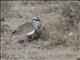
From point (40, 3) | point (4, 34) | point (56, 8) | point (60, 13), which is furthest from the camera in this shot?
point (40, 3)

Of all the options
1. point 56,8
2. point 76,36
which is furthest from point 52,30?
point 56,8

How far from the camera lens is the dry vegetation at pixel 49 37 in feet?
20.9

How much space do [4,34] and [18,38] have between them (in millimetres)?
641

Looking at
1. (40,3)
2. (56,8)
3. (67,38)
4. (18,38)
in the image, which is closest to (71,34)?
(67,38)

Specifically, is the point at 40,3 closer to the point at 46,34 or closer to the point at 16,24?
the point at 16,24

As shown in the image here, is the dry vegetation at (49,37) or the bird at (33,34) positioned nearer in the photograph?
the dry vegetation at (49,37)

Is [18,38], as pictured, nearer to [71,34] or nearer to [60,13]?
[71,34]

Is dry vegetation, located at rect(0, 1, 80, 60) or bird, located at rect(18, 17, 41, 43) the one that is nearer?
dry vegetation, located at rect(0, 1, 80, 60)

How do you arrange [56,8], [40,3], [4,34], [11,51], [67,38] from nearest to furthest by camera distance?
1. [11,51]
2. [67,38]
3. [4,34]
4. [56,8]
5. [40,3]

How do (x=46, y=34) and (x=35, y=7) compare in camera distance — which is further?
(x=35, y=7)

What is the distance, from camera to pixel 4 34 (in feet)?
25.2

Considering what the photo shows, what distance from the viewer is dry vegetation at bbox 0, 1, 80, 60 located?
6.36 meters

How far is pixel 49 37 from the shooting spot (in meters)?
7.04

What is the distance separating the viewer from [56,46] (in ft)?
22.4
